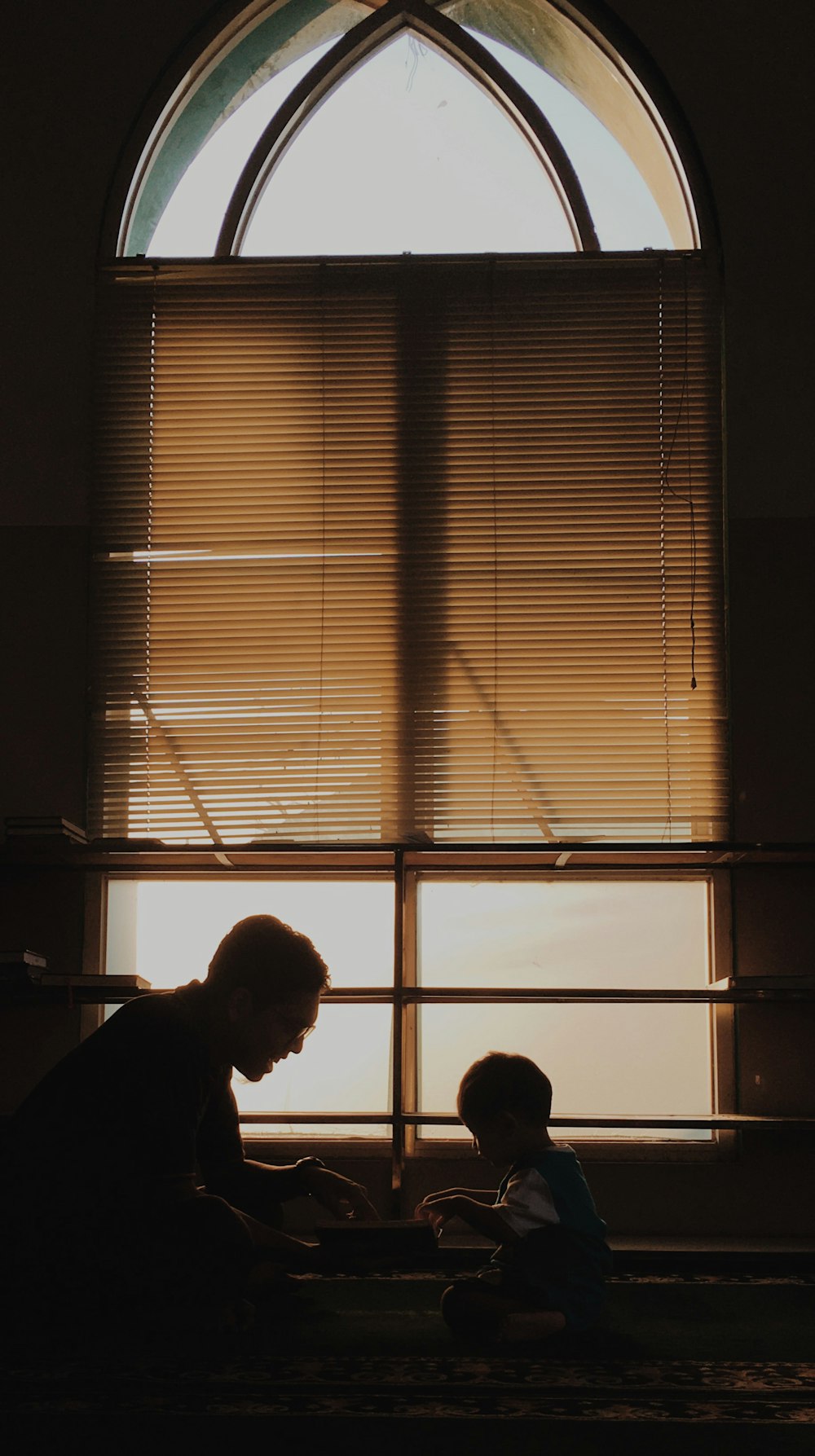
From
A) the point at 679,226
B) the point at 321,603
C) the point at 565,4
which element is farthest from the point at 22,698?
the point at 565,4

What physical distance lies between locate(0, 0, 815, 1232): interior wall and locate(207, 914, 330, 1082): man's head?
1835mm

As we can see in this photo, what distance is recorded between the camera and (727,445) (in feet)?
13.3

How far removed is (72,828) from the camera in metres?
3.55

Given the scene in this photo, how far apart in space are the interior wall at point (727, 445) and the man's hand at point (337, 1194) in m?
1.47

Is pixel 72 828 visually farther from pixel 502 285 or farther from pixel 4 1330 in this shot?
pixel 502 285

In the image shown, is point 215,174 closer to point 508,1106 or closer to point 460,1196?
point 508,1106

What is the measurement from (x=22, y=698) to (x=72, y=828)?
62cm

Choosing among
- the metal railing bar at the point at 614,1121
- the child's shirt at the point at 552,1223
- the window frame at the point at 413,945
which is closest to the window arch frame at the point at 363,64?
the window frame at the point at 413,945

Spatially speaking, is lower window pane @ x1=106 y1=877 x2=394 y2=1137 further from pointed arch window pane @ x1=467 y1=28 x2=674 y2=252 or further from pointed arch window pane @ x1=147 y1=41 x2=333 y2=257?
pointed arch window pane @ x1=467 y1=28 x2=674 y2=252

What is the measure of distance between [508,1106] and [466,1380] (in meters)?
0.55

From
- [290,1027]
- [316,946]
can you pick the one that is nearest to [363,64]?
[316,946]

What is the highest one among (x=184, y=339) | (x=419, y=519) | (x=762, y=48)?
(x=762, y=48)

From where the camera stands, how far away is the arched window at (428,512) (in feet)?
12.8

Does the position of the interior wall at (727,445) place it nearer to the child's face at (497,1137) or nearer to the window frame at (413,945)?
the window frame at (413,945)
